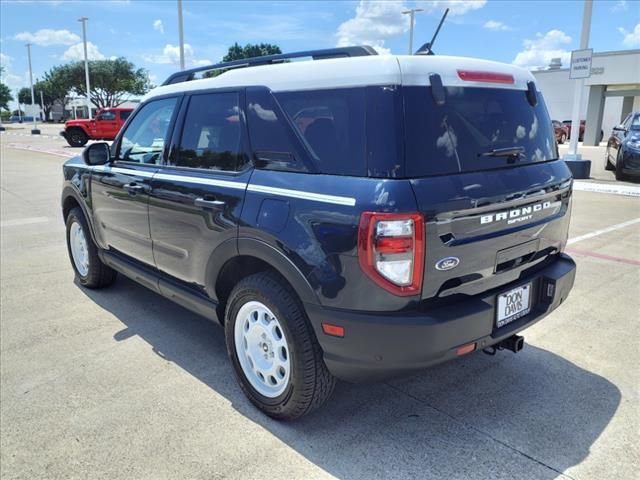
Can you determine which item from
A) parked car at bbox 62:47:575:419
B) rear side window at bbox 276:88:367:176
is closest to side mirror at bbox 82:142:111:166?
parked car at bbox 62:47:575:419

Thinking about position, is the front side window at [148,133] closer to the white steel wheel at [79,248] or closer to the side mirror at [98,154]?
the side mirror at [98,154]

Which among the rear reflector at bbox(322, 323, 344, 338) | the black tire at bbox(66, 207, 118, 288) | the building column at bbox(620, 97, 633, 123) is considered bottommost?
the black tire at bbox(66, 207, 118, 288)

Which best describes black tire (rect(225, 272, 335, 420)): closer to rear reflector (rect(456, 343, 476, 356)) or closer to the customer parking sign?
rear reflector (rect(456, 343, 476, 356))

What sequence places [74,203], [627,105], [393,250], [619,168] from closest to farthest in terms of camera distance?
[393,250]
[74,203]
[619,168]
[627,105]

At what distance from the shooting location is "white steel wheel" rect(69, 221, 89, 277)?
4.91m

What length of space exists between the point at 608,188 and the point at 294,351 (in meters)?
10.4

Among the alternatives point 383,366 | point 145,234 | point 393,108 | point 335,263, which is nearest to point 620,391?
point 383,366

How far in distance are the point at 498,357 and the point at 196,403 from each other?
2015 mm

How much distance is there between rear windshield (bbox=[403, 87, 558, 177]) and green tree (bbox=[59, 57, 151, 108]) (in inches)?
2871

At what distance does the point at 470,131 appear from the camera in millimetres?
2516

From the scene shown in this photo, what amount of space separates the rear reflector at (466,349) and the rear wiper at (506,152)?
3.04ft

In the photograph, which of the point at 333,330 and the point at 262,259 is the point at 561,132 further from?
the point at 333,330

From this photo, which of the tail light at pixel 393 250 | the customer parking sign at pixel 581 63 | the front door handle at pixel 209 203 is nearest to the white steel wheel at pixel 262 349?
the front door handle at pixel 209 203

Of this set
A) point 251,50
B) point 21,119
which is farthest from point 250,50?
point 21,119
